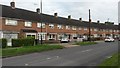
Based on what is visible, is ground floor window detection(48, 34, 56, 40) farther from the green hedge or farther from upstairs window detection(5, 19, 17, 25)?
the green hedge

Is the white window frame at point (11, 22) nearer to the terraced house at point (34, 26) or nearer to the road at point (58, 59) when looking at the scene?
the terraced house at point (34, 26)

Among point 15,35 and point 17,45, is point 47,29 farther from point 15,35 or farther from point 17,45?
point 17,45

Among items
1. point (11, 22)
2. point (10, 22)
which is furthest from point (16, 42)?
point (11, 22)

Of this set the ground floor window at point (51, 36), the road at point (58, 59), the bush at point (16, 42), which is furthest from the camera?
the ground floor window at point (51, 36)

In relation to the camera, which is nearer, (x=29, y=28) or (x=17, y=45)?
(x=17, y=45)

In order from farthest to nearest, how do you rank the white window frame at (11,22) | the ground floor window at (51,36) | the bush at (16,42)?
the ground floor window at (51,36) < the white window frame at (11,22) < the bush at (16,42)

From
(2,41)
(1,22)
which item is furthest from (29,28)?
(2,41)

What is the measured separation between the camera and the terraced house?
5006 cm

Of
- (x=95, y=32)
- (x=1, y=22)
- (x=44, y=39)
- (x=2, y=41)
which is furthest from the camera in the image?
(x=95, y=32)

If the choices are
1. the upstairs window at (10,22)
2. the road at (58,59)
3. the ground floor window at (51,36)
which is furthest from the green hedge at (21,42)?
the ground floor window at (51,36)

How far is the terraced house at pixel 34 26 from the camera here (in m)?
50.1

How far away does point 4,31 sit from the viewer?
48594mm

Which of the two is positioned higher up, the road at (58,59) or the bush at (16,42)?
the bush at (16,42)

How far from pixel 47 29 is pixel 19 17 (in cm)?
1329
